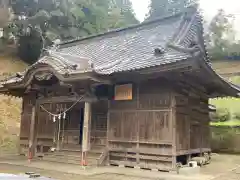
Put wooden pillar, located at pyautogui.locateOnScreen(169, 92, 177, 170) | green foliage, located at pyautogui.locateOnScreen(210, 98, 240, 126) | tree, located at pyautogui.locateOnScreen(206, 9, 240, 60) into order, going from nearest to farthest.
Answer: wooden pillar, located at pyautogui.locateOnScreen(169, 92, 177, 170) → green foliage, located at pyautogui.locateOnScreen(210, 98, 240, 126) → tree, located at pyautogui.locateOnScreen(206, 9, 240, 60)

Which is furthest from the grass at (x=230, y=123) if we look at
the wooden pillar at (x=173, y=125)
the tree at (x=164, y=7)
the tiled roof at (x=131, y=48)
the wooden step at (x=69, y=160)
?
the tree at (x=164, y=7)

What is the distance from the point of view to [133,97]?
11.9 meters

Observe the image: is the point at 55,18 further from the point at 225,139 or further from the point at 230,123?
the point at 225,139

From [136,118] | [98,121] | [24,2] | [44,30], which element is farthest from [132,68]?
[24,2]

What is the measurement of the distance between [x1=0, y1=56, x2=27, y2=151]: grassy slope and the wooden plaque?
1078 centimetres

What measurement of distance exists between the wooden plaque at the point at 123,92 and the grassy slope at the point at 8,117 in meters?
10.8

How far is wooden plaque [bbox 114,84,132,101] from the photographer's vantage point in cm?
1181

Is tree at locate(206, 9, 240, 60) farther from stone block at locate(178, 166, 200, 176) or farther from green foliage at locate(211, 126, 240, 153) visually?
stone block at locate(178, 166, 200, 176)

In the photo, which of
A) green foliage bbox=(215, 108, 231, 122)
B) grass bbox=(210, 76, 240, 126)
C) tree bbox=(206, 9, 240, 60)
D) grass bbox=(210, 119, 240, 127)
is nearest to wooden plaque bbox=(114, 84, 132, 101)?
grass bbox=(210, 119, 240, 127)

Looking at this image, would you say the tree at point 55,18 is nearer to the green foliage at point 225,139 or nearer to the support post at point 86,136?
the green foliage at point 225,139

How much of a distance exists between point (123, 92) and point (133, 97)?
1.52 ft

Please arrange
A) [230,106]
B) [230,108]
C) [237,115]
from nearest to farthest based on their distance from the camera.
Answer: [237,115] → [230,108] → [230,106]

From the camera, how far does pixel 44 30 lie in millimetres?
32656

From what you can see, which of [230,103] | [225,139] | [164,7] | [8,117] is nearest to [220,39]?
[164,7]
